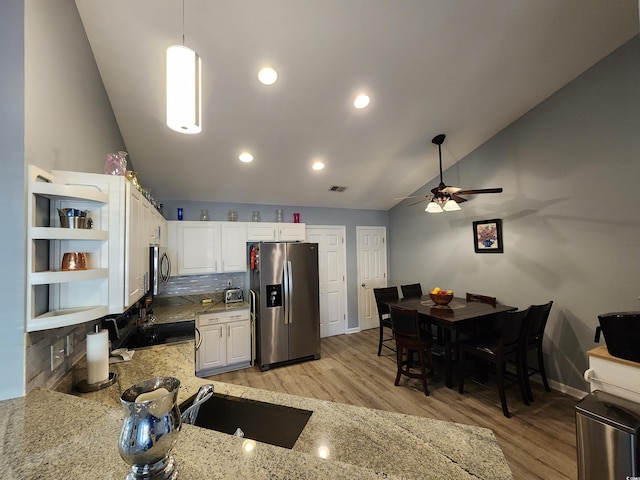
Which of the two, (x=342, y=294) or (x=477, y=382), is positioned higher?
(x=342, y=294)

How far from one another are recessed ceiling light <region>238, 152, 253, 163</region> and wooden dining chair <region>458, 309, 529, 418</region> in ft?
10.6

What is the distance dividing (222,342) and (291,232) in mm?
1875

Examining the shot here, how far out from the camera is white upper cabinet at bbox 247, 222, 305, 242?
3.93 meters

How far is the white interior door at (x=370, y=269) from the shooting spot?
508 cm

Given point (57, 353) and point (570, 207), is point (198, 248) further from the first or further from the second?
point (570, 207)

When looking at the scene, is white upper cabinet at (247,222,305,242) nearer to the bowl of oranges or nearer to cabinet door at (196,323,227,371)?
cabinet door at (196,323,227,371)

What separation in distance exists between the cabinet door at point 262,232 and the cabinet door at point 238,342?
123 cm

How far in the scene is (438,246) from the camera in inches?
169

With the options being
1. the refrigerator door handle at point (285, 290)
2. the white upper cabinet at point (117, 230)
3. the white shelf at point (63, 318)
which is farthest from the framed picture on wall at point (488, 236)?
the white shelf at point (63, 318)

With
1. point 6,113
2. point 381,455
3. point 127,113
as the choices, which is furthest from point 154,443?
point 127,113

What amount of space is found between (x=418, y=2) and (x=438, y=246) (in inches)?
131

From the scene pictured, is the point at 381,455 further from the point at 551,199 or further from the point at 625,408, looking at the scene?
the point at 551,199

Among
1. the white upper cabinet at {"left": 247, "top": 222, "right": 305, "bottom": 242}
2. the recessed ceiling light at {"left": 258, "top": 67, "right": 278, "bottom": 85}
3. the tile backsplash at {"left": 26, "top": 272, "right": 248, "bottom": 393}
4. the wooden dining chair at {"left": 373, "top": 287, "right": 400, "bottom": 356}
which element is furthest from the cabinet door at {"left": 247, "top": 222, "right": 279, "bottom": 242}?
the tile backsplash at {"left": 26, "top": 272, "right": 248, "bottom": 393}

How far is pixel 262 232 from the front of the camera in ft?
13.1
